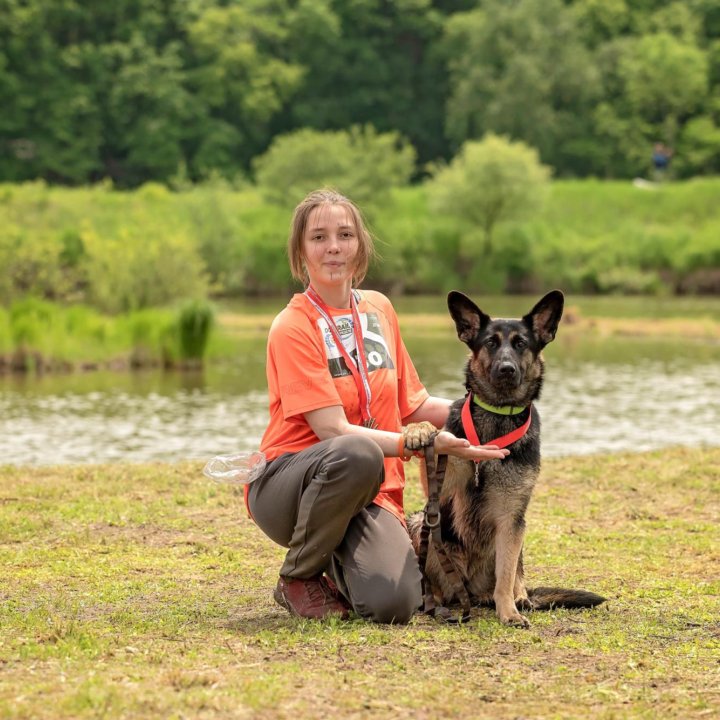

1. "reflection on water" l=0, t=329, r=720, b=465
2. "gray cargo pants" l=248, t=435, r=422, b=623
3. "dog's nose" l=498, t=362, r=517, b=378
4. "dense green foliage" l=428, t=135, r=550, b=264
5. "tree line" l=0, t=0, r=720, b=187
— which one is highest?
"tree line" l=0, t=0, r=720, b=187

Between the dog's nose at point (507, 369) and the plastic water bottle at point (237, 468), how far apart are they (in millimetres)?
1222

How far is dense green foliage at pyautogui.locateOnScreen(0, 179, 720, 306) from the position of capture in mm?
41750

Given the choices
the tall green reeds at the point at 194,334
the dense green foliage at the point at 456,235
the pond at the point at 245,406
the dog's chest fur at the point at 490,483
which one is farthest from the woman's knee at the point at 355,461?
the dense green foliage at the point at 456,235

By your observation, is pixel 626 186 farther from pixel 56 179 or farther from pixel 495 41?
pixel 56 179

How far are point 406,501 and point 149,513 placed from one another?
1824mm

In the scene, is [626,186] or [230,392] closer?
[230,392]

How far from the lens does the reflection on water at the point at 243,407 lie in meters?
14.6

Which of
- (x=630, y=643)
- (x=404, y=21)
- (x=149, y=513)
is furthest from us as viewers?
(x=404, y=21)

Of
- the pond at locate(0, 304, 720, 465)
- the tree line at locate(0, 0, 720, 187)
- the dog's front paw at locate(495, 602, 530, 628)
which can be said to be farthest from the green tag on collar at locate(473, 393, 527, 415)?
the tree line at locate(0, 0, 720, 187)

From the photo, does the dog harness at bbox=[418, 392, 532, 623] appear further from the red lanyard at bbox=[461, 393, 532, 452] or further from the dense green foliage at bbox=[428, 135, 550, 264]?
the dense green foliage at bbox=[428, 135, 550, 264]

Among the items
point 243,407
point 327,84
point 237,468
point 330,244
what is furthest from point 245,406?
point 327,84

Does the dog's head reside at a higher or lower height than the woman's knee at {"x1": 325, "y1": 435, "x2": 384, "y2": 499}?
higher

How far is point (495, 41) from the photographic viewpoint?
244 feet

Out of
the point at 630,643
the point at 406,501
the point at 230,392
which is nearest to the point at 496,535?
the point at 630,643
